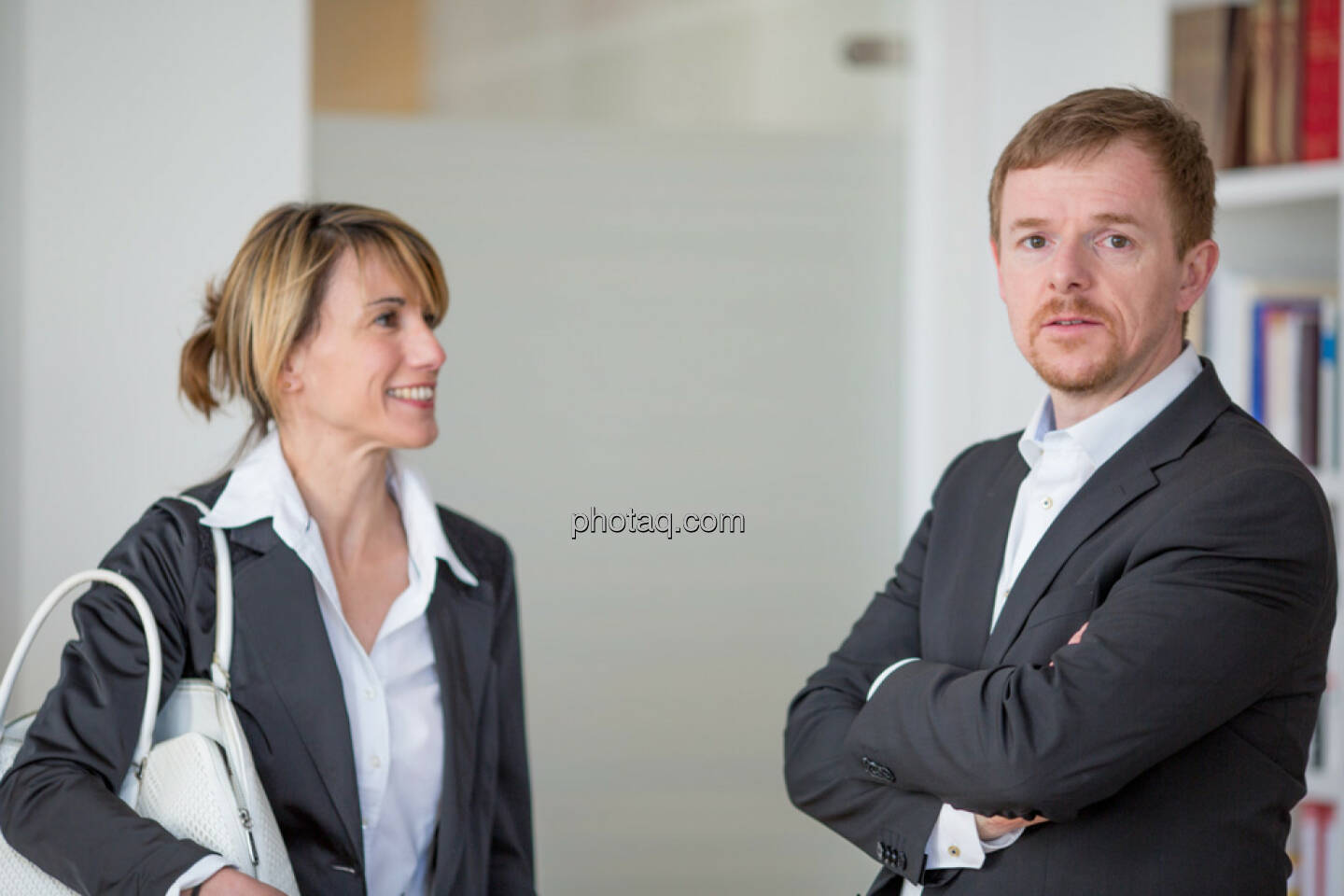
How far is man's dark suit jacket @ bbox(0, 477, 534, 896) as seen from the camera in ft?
5.28

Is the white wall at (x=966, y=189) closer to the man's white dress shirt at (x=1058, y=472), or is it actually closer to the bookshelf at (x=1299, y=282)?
the bookshelf at (x=1299, y=282)

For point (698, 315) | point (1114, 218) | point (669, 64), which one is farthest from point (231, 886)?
point (669, 64)

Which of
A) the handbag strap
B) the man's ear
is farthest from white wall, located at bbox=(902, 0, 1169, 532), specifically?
the handbag strap

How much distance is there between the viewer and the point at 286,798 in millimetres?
1768

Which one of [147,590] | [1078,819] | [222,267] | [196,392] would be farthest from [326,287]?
[1078,819]

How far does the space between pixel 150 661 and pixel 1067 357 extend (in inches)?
44.9

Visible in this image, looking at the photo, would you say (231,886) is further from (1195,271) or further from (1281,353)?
Result: (1281,353)

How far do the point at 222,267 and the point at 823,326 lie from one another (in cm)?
138

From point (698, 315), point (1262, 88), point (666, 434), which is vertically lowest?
point (666, 434)

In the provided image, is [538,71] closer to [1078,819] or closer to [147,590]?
[147,590]

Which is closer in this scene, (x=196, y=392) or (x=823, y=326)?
(x=196, y=392)

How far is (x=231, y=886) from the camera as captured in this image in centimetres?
158

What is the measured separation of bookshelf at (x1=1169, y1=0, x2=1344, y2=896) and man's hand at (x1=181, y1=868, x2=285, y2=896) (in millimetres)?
2081

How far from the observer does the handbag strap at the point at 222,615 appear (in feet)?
5.72
